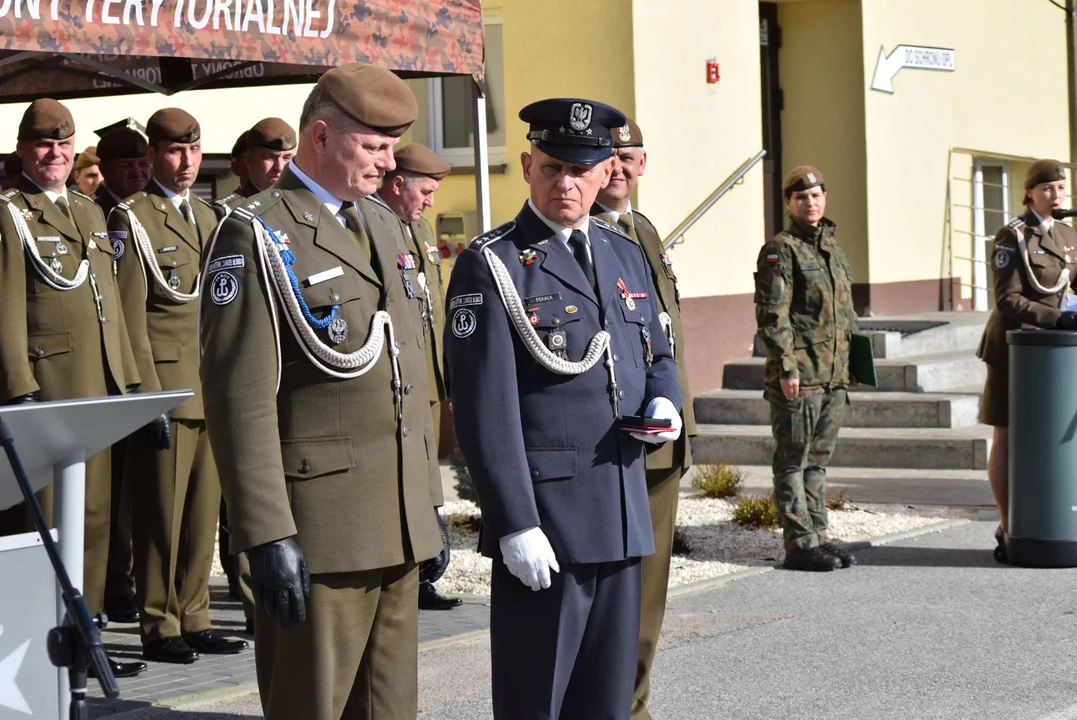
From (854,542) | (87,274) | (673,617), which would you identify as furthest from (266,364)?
(854,542)

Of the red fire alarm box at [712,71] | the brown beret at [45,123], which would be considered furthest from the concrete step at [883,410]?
the brown beret at [45,123]

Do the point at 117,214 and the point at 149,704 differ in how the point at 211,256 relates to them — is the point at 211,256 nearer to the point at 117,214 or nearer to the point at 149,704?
the point at 149,704

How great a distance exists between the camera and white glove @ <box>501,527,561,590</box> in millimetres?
4031

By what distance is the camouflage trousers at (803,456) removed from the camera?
28.3ft

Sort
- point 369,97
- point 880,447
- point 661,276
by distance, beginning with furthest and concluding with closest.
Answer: point 880,447, point 661,276, point 369,97

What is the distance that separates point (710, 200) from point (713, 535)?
4.95 meters

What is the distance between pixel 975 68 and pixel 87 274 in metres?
13.5

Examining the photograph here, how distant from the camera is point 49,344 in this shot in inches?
263

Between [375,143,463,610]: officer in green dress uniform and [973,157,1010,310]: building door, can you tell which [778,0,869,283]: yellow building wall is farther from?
[375,143,463,610]: officer in green dress uniform

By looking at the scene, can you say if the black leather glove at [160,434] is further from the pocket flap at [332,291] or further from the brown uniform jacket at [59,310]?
the pocket flap at [332,291]

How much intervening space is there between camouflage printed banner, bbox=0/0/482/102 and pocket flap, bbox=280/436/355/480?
8.30 ft

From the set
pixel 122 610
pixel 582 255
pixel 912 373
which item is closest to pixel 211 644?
pixel 122 610

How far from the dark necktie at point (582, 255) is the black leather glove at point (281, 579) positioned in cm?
118

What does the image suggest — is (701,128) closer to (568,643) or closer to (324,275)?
(568,643)
